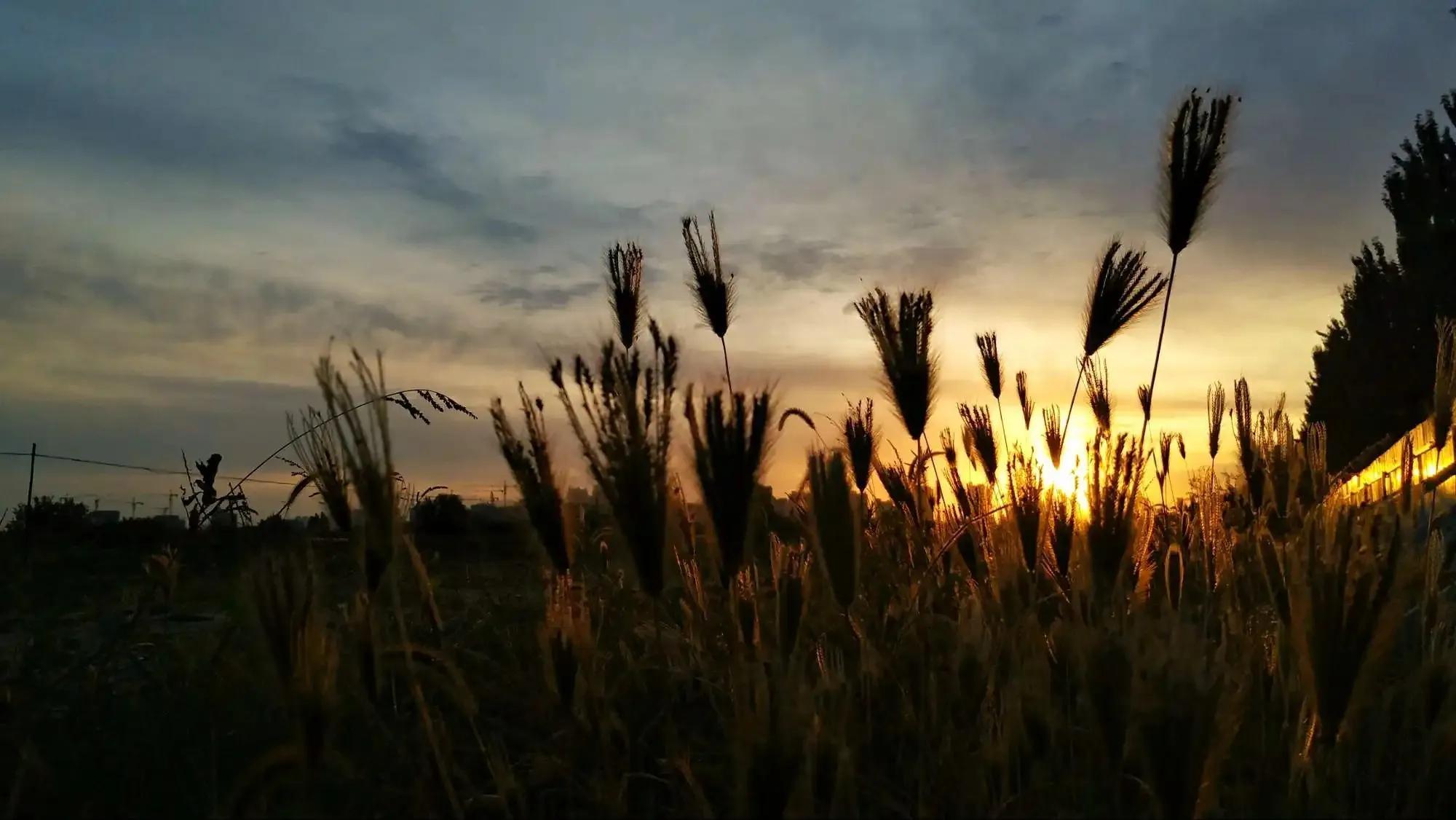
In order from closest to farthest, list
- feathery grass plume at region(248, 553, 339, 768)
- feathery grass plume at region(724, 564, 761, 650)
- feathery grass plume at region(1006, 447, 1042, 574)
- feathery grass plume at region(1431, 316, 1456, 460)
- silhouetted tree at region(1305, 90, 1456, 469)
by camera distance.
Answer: feathery grass plume at region(248, 553, 339, 768), feathery grass plume at region(724, 564, 761, 650), feathery grass plume at region(1006, 447, 1042, 574), feathery grass plume at region(1431, 316, 1456, 460), silhouetted tree at region(1305, 90, 1456, 469)

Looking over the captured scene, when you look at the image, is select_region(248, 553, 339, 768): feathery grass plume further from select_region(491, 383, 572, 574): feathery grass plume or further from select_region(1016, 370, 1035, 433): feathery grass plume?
select_region(1016, 370, 1035, 433): feathery grass plume

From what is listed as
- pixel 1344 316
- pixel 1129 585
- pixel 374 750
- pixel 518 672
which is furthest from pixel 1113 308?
pixel 1344 316

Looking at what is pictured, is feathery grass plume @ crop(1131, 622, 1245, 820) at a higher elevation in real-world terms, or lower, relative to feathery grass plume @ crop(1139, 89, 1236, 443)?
lower

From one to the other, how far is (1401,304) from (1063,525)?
2719cm

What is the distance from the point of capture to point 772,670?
2.03m

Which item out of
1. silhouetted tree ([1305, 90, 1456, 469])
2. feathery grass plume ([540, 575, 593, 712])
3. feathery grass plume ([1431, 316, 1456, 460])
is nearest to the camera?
feathery grass plume ([540, 575, 593, 712])

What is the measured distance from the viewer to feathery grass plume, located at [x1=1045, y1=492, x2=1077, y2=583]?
254 centimetres

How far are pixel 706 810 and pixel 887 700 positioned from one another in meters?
0.98

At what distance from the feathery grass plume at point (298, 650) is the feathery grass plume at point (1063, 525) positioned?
1790 millimetres

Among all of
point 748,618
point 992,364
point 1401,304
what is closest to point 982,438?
point 992,364

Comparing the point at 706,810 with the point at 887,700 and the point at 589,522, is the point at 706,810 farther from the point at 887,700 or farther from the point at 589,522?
the point at 589,522

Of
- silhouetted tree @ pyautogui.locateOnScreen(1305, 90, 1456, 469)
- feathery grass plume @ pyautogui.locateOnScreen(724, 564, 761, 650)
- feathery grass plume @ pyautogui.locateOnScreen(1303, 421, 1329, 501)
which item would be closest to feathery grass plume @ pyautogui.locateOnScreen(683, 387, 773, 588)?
feathery grass plume @ pyautogui.locateOnScreen(724, 564, 761, 650)

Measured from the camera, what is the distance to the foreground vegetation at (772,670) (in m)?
1.42

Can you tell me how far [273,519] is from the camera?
2555 millimetres
